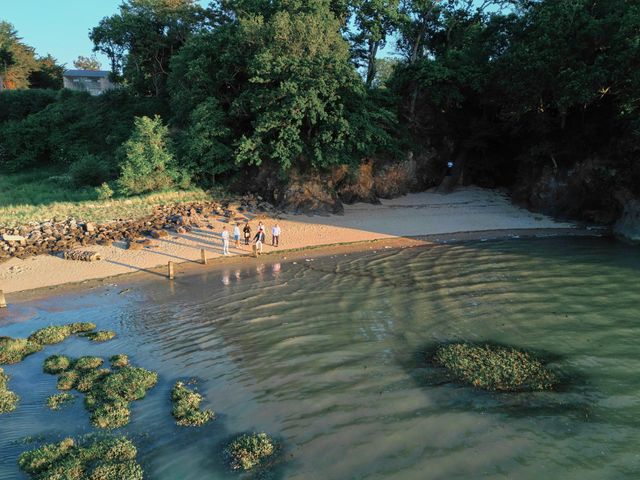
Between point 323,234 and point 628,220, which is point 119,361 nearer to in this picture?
point 323,234

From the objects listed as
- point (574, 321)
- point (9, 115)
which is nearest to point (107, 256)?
point (574, 321)

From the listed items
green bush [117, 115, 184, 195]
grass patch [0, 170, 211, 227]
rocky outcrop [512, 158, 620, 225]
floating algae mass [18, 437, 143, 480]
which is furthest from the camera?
green bush [117, 115, 184, 195]

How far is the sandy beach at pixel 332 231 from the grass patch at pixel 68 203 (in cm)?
445

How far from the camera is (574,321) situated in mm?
14953

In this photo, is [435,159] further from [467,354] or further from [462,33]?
[467,354]

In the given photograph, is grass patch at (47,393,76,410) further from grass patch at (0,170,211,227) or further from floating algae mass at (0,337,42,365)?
grass patch at (0,170,211,227)

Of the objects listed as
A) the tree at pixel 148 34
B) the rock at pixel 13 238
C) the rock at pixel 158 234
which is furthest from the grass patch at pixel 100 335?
the tree at pixel 148 34

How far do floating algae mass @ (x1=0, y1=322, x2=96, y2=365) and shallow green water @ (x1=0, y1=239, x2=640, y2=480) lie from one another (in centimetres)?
55

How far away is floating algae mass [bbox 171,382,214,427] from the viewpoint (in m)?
10.3

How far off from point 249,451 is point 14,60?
2751 inches

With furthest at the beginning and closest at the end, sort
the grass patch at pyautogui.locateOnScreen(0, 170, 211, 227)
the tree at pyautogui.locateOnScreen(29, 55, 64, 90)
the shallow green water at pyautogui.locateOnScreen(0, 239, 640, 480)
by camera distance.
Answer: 1. the tree at pyautogui.locateOnScreen(29, 55, 64, 90)
2. the grass patch at pyautogui.locateOnScreen(0, 170, 211, 227)
3. the shallow green water at pyautogui.locateOnScreen(0, 239, 640, 480)

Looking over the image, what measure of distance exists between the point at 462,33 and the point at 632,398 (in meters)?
40.5

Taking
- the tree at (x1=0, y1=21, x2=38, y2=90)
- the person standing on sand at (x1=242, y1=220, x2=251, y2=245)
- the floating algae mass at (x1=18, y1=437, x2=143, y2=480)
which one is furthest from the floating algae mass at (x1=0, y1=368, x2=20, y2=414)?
the tree at (x1=0, y1=21, x2=38, y2=90)

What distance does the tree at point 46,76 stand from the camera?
65438mm
